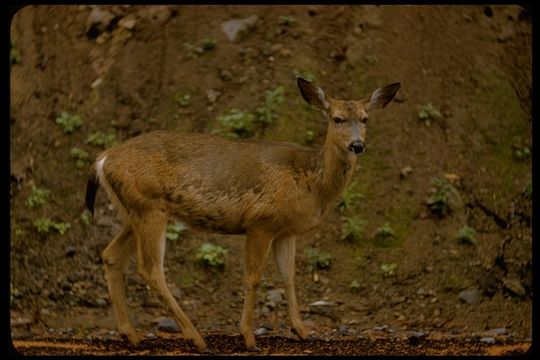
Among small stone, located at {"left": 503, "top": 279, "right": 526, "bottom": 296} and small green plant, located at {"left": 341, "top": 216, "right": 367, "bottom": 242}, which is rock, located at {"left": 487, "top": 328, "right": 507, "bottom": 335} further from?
small green plant, located at {"left": 341, "top": 216, "right": 367, "bottom": 242}

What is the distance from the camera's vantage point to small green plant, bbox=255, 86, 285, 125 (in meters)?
12.8

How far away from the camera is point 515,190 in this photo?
1285cm

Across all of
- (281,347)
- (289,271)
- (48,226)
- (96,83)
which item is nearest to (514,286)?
(289,271)

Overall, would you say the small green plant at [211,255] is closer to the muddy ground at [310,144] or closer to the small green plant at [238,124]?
the muddy ground at [310,144]

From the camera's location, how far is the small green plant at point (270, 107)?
42.1 feet

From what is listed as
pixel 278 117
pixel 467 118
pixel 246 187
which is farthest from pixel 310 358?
pixel 467 118

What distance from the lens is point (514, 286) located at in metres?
11.6

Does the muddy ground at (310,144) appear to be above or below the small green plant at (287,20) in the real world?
below

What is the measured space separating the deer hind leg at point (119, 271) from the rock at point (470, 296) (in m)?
4.05

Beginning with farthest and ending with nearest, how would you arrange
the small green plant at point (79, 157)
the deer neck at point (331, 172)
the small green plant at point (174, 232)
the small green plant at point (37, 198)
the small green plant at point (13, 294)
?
1. the small green plant at point (79, 157)
2. the small green plant at point (37, 198)
3. the small green plant at point (174, 232)
4. the small green plant at point (13, 294)
5. the deer neck at point (331, 172)

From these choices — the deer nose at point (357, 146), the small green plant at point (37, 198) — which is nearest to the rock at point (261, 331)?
the deer nose at point (357, 146)

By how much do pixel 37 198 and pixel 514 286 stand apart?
19.2ft

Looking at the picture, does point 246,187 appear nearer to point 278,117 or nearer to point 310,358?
point 310,358

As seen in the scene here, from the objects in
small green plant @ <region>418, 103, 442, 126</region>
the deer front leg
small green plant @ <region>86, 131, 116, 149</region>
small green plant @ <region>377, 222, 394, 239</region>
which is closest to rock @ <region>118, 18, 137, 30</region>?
small green plant @ <region>86, 131, 116, 149</region>
